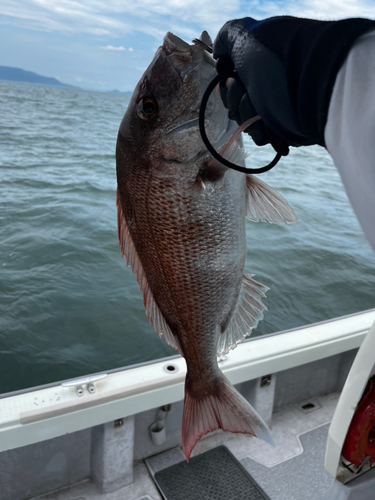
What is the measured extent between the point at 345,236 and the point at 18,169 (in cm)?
727

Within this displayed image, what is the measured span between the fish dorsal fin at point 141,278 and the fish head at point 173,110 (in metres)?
0.17

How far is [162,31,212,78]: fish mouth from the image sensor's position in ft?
3.32

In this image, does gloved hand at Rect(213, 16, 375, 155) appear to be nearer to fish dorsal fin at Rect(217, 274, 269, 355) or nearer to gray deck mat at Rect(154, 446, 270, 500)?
fish dorsal fin at Rect(217, 274, 269, 355)

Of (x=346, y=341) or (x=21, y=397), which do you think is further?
(x=346, y=341)

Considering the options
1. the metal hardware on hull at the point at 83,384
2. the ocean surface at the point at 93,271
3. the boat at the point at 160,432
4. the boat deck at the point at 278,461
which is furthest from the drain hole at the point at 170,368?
the ocean surface at the point at 93,271

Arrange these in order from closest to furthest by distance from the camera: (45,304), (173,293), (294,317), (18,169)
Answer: (173,293) < (45,304) < (294,317) < (18,169)

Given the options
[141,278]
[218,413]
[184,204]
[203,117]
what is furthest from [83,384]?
[203,117]

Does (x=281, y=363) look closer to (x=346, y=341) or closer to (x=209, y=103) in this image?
(x=346, y=341)

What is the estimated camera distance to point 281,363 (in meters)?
2.61

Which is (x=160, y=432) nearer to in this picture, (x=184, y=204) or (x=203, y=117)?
(x=184, y=204)

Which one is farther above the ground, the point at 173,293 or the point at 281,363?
the point at 173,293

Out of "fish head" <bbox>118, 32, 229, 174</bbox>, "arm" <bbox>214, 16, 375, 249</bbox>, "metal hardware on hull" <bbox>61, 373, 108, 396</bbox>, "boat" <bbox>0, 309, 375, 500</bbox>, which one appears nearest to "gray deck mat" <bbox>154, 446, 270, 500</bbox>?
"boat" <bbox>0, 309, 375, 500</bbox>

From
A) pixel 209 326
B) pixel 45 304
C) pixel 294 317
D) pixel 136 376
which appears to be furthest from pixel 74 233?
pixel 209 326

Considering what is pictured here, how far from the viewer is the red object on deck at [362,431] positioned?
4.60 feet
